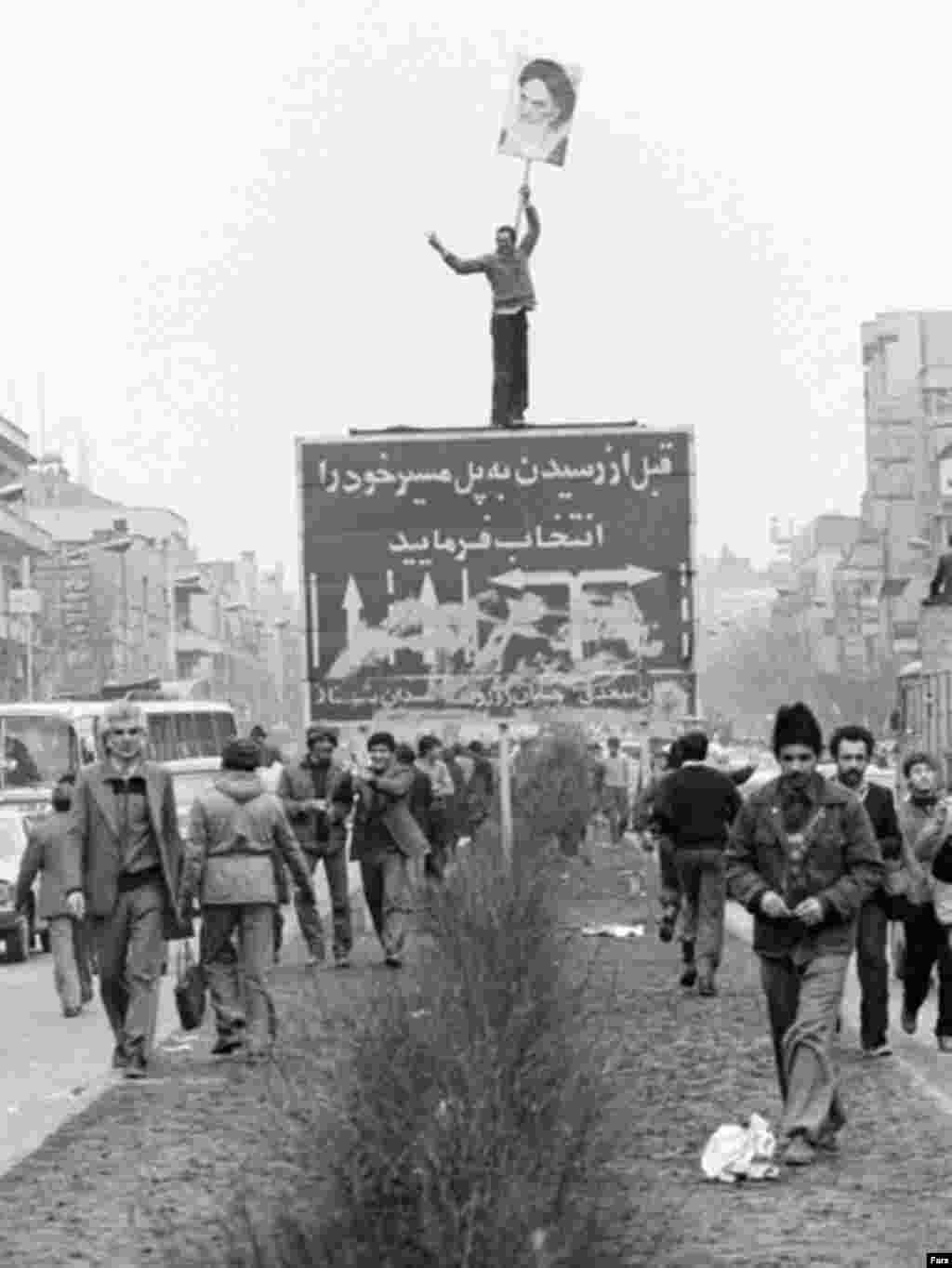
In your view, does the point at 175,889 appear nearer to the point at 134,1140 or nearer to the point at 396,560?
the point at 134,1140

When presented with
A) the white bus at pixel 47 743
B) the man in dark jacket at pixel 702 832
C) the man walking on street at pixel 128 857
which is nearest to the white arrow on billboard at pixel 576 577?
the white bus at pixel 47 743

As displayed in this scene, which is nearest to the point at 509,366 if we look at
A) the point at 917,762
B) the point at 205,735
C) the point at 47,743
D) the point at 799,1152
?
the point at 47,743

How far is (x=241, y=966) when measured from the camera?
1678 centimetres

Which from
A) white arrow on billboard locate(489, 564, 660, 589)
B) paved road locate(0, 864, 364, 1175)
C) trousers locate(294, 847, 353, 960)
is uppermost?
white arrow on billboard locate(489, 564, 660, 589)

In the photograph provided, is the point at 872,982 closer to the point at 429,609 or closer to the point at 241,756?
the point at 241,756

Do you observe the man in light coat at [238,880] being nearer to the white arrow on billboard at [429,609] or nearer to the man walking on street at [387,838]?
the man walking on street at [387,838]

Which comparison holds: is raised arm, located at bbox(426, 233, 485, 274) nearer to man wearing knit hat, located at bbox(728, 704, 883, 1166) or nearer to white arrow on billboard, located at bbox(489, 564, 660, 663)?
white arrow on billboard, located at bbox(489, 564, 660, 663)

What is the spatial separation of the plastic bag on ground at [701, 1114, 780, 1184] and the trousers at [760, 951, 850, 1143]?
13 centimetres

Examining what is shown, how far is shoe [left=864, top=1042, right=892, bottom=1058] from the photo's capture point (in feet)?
53.6

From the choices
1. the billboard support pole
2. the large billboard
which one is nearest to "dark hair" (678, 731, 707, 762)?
the billboard support pole

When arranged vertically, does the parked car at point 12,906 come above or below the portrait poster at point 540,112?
below

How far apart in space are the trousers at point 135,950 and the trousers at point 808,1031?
424 centimetres

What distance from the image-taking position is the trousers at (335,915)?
2352cm

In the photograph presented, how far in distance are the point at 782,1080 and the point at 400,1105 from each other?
184 inches
